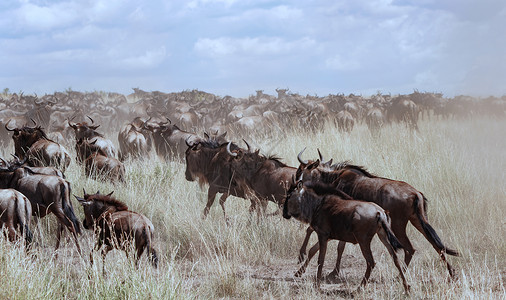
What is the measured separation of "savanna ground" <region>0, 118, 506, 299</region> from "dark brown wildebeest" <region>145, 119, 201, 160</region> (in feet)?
3.42

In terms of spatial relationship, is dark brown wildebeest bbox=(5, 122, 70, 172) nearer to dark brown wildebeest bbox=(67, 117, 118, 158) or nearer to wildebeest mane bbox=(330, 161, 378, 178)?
dark brown wildebeest bbox=(67, 117, 118, 158)

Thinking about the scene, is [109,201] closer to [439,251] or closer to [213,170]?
[213,170]

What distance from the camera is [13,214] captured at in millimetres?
6816

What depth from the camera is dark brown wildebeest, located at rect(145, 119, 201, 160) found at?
47.6 ft

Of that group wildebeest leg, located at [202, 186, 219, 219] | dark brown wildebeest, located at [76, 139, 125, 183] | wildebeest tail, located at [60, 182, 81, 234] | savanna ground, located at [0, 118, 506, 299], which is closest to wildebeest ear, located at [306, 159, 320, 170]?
savanna ground, located at [0, 118, 506, 299]

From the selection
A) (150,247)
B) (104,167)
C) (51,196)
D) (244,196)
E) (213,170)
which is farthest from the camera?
(104,167)

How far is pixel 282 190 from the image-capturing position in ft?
27.8

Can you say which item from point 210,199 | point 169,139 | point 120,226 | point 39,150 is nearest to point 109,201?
point 120,226

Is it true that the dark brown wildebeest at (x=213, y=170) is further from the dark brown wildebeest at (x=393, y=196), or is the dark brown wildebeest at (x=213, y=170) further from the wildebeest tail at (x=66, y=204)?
the wildebeest tail at (x=66, y=204)

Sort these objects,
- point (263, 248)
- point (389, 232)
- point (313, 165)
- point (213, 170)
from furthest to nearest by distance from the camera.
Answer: point (213, 170)
point (263, 248)
point (313, 165)
point (389, 232)

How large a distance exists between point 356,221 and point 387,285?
86 cm

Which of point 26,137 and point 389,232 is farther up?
point 26,137

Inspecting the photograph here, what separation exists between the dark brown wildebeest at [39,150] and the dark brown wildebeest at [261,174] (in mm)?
3416

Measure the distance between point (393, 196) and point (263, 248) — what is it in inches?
83.6
